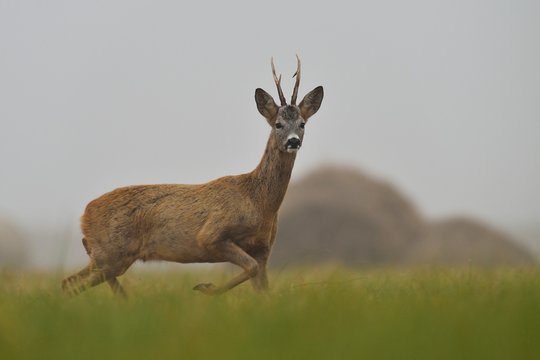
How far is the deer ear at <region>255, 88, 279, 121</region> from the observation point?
8.02 m

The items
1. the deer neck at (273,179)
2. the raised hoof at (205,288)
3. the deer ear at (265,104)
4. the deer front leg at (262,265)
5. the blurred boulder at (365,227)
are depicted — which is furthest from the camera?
the blurred boulder at (365,227)

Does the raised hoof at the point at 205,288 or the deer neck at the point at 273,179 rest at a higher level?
the deer neck at the point at 273,179

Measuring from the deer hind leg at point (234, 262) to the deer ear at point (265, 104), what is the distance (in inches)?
48.5

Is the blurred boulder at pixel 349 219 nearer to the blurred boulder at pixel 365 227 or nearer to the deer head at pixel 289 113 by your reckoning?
the blurred boulder at pixel 365 227

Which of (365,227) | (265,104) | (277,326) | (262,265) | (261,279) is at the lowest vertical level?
(277,326)

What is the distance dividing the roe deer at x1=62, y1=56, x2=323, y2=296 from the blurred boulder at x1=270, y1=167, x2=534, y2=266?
50.7ft

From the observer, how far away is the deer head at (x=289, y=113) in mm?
7688

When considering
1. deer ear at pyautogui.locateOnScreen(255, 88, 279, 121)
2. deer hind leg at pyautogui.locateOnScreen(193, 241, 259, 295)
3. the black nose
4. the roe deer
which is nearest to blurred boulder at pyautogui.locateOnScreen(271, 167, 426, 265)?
the roe deer

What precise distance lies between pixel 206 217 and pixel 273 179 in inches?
26.9

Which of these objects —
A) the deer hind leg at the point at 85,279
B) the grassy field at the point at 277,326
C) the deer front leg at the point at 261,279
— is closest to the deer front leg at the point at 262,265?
the deer front leg at the point at 261,279

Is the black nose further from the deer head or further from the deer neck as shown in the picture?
the deer neck

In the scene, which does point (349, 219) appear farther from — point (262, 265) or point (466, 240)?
point (262, 265)

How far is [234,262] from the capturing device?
7.52 meters

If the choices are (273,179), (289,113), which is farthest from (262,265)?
(289,113)
